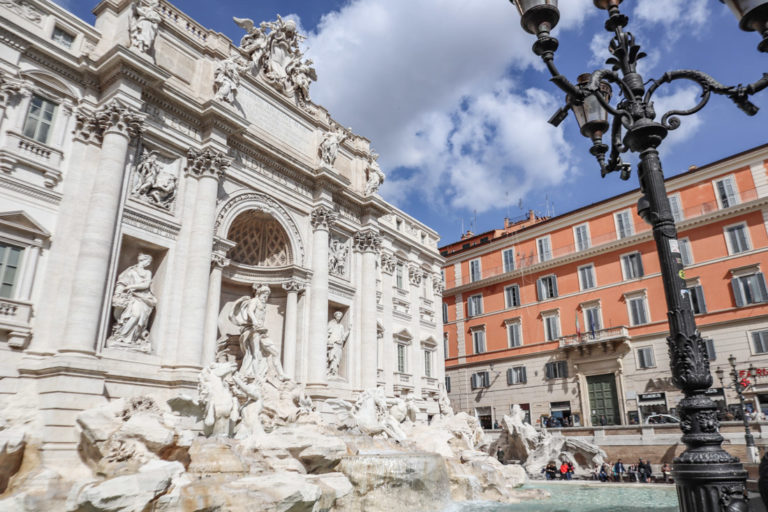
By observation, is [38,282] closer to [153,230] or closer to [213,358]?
[153,230]

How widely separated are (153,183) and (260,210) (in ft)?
14.7

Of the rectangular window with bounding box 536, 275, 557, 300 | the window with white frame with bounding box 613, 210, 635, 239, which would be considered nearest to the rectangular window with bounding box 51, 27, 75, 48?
the rectangular window with bounding box 536, 275, 557, 300

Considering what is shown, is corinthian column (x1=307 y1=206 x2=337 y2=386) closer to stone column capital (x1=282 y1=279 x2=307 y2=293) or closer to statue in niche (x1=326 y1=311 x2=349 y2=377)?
Result: stone column capital (x1=282 y1=279 x2=307 y2=293)

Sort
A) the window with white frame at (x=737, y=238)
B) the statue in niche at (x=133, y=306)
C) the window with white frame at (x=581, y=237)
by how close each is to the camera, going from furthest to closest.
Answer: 1. the window with white frame at (x=581, y=237)
2. the window with white frame at (x=737, y=238)
3. the statue in niche at (x=133, y=306)

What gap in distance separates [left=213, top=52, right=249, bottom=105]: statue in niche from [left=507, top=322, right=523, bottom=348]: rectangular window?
2298cm

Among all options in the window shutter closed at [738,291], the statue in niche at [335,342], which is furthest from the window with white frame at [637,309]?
the statue in niche at [335,342]

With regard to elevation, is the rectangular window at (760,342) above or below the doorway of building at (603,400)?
above

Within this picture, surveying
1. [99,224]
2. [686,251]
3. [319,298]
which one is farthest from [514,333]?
[99,224]

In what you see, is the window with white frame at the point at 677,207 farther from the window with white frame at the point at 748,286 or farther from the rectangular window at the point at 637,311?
the rectangular window at the point at 637,311

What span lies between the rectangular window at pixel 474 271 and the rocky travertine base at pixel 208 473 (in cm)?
2300

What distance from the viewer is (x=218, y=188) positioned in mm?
18109

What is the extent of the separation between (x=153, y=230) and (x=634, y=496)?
16777mm

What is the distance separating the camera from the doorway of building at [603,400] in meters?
28.0

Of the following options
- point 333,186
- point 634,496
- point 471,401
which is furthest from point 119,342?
point 471,401
